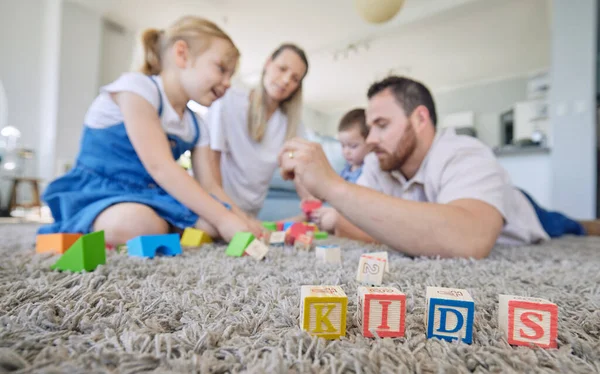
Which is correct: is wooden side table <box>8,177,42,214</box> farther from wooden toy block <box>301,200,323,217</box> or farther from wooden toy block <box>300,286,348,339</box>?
wooden toy block <box>300,286,348,339</box>

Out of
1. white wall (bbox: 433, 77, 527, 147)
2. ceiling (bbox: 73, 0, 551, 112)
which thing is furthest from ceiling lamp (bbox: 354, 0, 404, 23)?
white wall (bbox: 433, 77, 527, 147)

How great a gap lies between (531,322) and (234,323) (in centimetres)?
29

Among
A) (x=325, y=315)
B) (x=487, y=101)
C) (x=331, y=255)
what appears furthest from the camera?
(x=487, y=101)

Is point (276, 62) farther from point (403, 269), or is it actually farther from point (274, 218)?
point (403, 269)

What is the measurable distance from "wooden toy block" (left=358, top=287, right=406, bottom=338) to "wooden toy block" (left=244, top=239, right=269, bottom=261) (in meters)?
0.37

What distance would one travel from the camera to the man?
0.69 meters

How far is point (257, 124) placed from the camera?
1377 mm

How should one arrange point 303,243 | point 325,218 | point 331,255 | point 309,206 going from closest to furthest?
point 331,255 < point 303,243 < point 325,218 < point 309,206

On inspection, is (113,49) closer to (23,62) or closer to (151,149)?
(23,62)

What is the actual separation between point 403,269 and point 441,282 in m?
0.08

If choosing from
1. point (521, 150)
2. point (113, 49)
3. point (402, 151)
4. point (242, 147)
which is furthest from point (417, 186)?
point (113, 49)

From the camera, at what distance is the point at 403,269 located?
1.94 ft

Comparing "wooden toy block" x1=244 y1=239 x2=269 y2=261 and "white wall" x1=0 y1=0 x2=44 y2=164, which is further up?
"white wall" x1=0 y1=0 x2=44 y2=164

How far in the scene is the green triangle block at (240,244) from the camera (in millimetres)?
708
